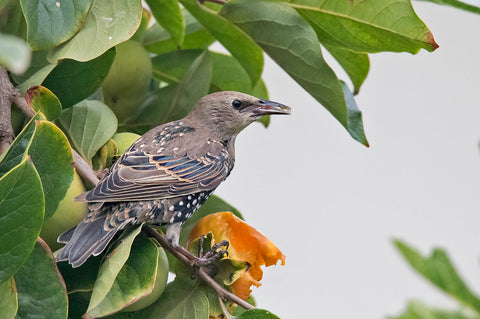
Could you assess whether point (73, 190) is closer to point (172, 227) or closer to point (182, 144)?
point (172, 227)

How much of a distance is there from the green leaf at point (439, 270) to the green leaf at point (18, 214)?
602 millimetres

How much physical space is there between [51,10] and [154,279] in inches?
19.3

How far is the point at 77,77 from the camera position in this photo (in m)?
1.19

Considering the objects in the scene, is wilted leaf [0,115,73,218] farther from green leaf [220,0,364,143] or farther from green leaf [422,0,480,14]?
green leaf [422,0,480,14]

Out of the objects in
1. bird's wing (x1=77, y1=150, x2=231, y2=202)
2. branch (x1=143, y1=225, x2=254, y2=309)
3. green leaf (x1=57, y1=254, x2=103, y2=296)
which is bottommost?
bird's wing (x1=77, y1=150, x2=231, y2=202)

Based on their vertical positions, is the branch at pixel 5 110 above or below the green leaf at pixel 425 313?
below

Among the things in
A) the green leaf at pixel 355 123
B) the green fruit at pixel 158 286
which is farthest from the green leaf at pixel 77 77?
the green leaf at pixel 355 123

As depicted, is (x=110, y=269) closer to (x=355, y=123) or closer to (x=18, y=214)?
(x=18, y=214)

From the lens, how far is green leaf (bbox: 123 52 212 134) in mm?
1420

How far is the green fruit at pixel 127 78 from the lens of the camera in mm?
1321

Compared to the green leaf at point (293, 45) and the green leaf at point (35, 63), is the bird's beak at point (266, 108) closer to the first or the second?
the green leaf at point (293, 45)

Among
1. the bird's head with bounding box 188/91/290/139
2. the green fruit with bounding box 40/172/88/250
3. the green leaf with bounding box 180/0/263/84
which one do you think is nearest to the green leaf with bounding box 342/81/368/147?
the green leaf with bounding box 180/0/263/84

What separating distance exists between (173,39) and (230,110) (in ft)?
0.92

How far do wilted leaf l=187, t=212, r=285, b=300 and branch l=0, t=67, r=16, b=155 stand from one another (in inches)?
15.1
